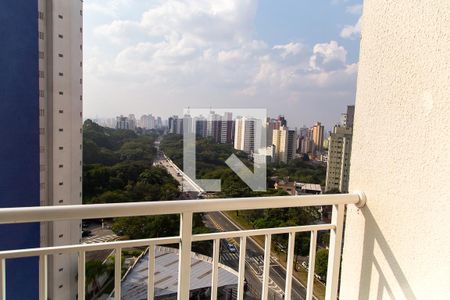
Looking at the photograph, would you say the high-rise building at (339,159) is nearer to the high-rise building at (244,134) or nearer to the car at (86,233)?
the high-rise building at (244,134)

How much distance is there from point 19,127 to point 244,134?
1.41m

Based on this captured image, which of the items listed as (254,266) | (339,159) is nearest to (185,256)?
(254,266)

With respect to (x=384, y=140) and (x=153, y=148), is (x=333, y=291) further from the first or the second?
(x=153, y=148)

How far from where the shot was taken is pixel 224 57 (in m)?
2.31

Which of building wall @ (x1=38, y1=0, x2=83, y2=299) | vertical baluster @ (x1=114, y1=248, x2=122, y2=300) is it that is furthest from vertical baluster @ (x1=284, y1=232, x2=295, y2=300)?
building wall @ (x1=38, y1=0, x2=83, y2=299)

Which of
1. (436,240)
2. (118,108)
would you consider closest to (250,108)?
(118,108)

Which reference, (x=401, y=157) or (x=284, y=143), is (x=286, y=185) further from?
(x=401, y=157)

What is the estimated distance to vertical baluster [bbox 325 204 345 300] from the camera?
1685 millimetres

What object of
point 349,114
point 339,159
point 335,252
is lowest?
point 335,252

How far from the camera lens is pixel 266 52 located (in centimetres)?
236

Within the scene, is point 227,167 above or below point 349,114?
below

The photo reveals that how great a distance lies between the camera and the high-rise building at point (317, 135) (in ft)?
7.52

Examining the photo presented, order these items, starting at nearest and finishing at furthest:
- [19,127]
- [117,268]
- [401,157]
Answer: [117,268], [401,157], [19,127]

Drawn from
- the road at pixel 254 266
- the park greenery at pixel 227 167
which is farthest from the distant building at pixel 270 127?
the road at pixel 254 266
